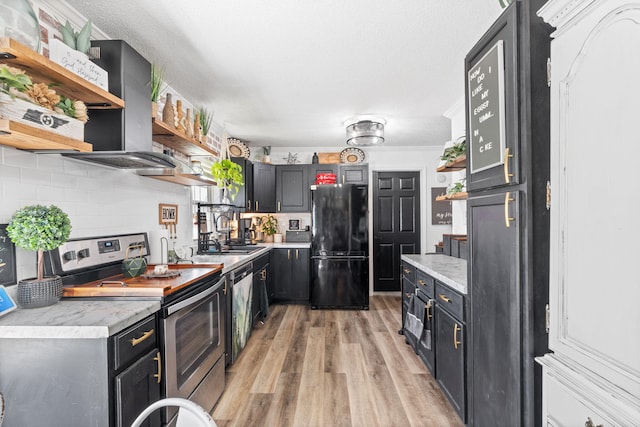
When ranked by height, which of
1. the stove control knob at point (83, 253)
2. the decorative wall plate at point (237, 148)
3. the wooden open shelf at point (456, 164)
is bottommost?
the stove control knob at point (83, 253)

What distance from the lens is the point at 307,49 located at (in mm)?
2172

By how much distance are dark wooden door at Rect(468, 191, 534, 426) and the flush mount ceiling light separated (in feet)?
7.32

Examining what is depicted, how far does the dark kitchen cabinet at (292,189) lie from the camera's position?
496 centimetres

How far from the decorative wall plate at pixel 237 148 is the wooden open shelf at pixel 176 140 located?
61.2 inches

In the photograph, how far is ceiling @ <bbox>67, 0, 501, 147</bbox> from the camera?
5.76 feet

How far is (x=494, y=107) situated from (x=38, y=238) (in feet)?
6.66

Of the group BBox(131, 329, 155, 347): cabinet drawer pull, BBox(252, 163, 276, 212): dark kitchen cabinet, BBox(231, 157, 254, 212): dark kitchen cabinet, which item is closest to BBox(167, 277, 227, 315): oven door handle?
BBox(131, 329, 155, 347): cabinet drawer pull

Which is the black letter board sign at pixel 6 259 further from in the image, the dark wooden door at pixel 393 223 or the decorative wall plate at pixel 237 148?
the dark wooden door at pixel 393 223

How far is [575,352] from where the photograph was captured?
3.11 ft

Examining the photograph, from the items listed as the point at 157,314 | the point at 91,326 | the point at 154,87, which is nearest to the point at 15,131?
the point at 91,326

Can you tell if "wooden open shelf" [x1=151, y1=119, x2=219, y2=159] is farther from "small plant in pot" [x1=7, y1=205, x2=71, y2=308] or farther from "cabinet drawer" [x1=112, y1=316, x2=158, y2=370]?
"cabinet drawer" [x1=112, y1=316, x2=158, y2=370]

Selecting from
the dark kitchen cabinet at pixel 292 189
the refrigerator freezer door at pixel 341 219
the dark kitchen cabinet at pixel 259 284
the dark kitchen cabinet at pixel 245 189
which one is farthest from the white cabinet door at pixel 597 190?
the dark kitchen cabinet at pixel 292 189

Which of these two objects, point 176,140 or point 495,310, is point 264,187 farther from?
point 495,310

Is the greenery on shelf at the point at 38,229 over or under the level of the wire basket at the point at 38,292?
over
